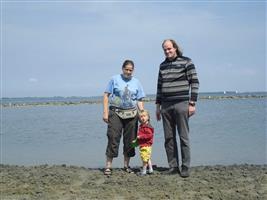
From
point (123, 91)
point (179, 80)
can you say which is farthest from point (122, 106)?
point (179, 80)

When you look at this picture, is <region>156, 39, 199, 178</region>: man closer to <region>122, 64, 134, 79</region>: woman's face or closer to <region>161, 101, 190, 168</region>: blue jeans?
<region>161, 101, 190, 168</region>: blue jeans

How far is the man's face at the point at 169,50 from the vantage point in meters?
6.91

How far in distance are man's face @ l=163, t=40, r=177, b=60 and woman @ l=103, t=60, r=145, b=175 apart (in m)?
0.65

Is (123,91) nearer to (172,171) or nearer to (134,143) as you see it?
(134,143)

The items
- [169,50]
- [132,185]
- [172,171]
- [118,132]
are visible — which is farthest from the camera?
[118,132]

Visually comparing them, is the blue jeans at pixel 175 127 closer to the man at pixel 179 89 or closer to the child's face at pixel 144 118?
the man at pixel 179 89

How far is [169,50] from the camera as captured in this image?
691 centimetres

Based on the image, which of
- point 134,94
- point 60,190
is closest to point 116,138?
point 134,94

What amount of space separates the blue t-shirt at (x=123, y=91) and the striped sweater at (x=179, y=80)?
0.55 m

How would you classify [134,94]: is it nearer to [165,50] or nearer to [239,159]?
[165,50]

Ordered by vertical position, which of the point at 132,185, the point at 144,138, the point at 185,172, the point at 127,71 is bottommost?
the point at 132,185

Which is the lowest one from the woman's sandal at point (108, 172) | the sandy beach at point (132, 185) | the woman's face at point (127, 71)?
the sandy beach at point (132, 185)

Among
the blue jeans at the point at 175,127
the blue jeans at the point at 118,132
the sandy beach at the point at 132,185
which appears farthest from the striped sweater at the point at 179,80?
the sandy beach at the point at 132,185

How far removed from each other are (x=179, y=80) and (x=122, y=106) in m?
1.09
